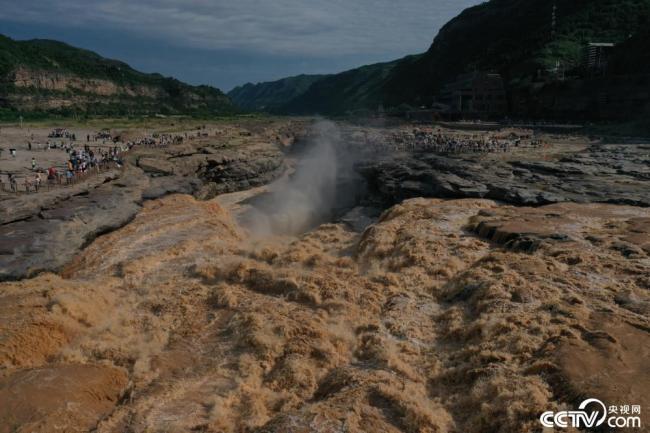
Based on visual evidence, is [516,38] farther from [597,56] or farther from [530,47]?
[597,56]

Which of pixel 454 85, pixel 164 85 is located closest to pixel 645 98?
pixel 454 85

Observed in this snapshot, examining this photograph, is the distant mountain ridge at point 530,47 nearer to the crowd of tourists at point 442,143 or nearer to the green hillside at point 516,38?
the green hillside at point 516,38

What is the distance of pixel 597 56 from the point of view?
225 feet

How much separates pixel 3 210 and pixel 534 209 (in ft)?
81.1

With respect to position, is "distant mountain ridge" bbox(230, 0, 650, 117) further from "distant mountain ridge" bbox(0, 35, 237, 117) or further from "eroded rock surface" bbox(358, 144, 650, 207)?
"distant mountain ridge" bbox(0, 35, 237, 117)

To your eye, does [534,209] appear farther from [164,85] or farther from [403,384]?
[164,85]

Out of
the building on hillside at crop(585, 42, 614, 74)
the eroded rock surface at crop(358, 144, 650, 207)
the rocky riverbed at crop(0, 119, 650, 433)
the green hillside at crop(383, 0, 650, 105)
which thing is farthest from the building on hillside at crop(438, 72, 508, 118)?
the rocky riverbed at crop(0, 119, 650, 433)

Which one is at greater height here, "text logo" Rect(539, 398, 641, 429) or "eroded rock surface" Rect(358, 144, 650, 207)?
"eroded rock surface" Rect(358, 144, 650, 207)

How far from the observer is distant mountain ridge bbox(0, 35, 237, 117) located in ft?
336

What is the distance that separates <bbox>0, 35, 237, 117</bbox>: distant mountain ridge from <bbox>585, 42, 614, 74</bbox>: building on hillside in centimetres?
9734

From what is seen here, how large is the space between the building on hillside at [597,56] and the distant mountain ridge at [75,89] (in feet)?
319

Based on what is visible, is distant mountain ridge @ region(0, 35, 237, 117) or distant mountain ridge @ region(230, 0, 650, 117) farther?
distant mountain ridge @ region(0, 35, 237, 117)

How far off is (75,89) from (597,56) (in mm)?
112714

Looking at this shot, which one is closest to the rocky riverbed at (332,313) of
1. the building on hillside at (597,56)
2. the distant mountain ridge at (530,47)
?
the distant mountain ridge at (530,47)
